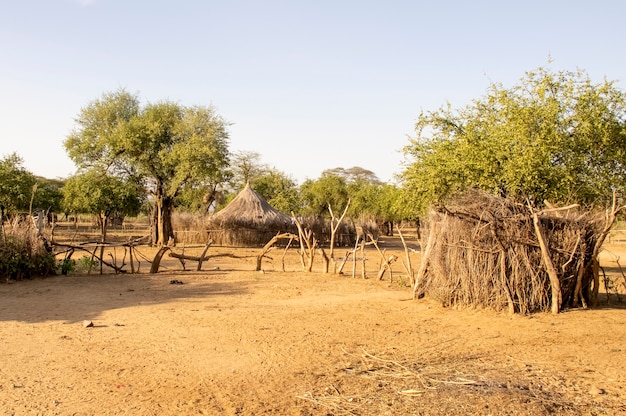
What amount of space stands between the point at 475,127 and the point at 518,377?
8.62 m

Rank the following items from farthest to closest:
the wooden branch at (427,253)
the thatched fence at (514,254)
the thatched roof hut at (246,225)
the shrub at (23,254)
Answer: the thatched roof hut at (246,225)
the shrub at (23,254)
the wooden branch at (427,253)
the thatched fence at (514,254)

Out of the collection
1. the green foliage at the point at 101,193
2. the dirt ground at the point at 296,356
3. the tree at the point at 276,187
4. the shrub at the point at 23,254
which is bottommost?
the dirt ground at the point at 296,356

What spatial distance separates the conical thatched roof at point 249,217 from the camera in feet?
91.3

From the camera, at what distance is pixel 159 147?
1008 inches

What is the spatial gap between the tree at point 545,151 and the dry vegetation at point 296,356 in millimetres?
2801

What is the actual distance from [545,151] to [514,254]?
343 centimetres

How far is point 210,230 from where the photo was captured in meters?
27.3

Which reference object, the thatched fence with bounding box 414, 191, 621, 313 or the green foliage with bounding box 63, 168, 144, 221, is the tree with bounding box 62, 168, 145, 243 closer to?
the green foliage with bounding box 63, 168, 144, 221

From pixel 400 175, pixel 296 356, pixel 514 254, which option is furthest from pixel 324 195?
pixel 296 356

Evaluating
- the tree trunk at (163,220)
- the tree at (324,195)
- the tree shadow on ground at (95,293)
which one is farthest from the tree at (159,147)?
the tree at (324,195)

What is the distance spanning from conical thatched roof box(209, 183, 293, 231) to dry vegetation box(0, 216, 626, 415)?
54.4 ft

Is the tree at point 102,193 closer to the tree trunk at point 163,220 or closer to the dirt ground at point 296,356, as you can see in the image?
the tree trunk at point 163,220

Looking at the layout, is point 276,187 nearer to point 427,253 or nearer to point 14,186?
point 14,186

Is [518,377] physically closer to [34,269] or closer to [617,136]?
[617,136]
